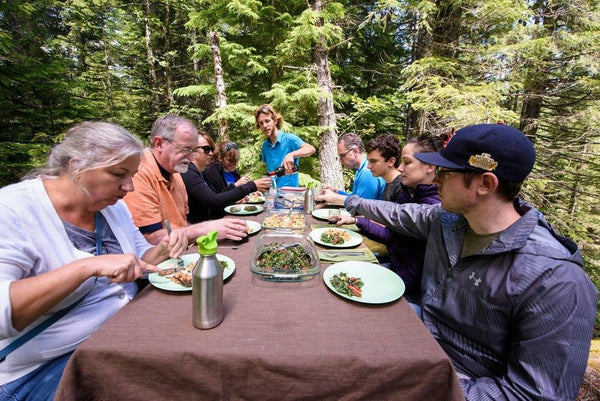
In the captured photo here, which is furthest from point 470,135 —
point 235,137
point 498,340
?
point 235,137

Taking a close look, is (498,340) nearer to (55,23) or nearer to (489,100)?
(489,100)

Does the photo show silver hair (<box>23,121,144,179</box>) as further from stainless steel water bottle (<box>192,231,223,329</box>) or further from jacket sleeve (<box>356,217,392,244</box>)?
jacket sleeve (<box>356,217,392,244</box>)

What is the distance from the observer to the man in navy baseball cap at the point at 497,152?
4.16ft

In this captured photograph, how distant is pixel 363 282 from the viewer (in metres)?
1.48

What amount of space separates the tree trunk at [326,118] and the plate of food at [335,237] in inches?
201

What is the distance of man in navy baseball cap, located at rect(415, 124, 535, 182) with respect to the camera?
1269 mm

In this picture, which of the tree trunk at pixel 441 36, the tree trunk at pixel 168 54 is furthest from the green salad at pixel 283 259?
the tree trunk at pixel 168 54

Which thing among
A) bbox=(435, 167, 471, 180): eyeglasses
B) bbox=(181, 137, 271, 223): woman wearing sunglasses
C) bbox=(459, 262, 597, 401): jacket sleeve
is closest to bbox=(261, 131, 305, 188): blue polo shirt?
bbox=(181, 137, 271, 223): woman wearing sunglasses

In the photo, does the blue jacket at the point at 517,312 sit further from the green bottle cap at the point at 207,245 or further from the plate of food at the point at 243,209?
the plate of food at the point at 243,209

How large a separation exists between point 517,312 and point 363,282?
2.31 feet

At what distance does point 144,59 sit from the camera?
12.6 metres

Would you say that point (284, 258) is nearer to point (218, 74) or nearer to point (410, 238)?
point (410, 238)

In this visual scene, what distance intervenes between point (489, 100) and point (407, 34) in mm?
5789

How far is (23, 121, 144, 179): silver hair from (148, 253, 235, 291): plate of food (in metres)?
0.67
